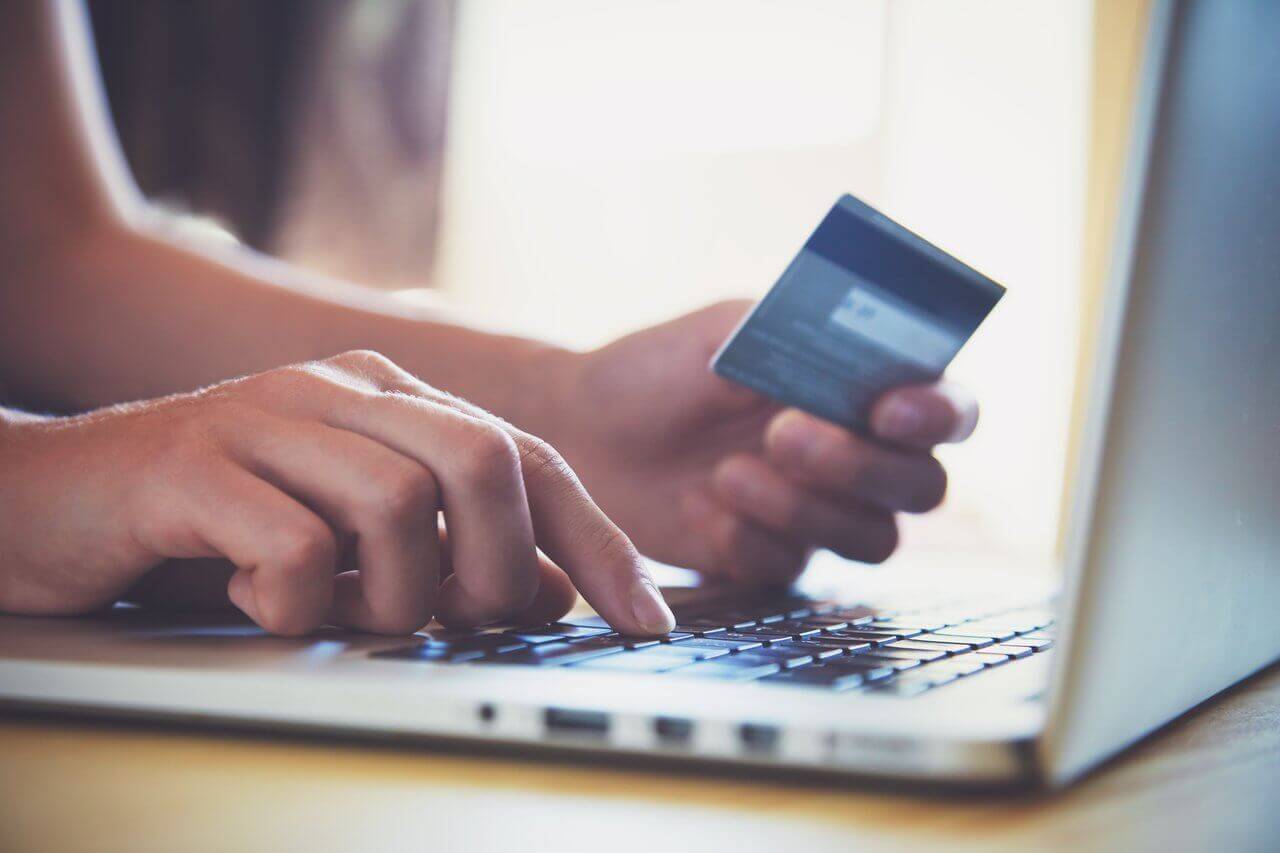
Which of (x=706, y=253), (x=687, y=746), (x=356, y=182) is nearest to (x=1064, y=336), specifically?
(x=706, y=253)

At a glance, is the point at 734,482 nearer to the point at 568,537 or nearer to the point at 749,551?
the point at 749,551

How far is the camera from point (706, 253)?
299 cm

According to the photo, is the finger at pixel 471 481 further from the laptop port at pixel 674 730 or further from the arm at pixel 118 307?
the arm at pixel 118 307

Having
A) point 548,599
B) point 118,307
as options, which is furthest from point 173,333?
point 548,599

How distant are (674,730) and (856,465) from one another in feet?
2.06

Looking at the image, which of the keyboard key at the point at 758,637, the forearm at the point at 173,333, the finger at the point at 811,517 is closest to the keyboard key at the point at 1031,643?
the keyboard key at the point at 758,637

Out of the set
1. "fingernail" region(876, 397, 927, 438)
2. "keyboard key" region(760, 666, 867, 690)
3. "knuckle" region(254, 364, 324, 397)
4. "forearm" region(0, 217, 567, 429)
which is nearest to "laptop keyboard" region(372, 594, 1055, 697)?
"keyboard key" region(760, 666, 867, 690)

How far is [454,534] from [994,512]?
246cm

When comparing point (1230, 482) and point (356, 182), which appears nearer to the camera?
point (1230, 482)

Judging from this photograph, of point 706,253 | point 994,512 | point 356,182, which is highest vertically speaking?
point 356,182

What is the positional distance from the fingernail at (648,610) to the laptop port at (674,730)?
6.4 inches

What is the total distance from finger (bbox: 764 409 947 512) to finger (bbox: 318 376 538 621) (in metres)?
0.49

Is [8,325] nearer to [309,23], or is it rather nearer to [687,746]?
[687,746]

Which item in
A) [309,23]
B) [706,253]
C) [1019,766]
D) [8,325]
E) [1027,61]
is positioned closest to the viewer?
[1019,766]
